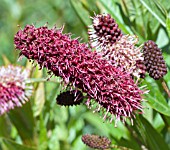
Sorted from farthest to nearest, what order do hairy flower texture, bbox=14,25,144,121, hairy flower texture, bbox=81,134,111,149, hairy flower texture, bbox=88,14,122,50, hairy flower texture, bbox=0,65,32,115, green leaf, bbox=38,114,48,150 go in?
green leaf, bbox=38,114,48,150 → hairy flower texture, bbox=0,65,32,115 → hairy flower texture, bbox=81,134,111,149 → hairy flower texture, bbox=88,14,122,50 → hairy flower texture, bbox=14,25,144,121

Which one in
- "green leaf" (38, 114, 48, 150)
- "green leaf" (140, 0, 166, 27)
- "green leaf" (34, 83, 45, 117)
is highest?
"green leaf" (140, 0, 166, 27)

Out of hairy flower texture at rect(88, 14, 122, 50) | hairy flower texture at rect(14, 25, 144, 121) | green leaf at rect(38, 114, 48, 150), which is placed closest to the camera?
hairy flower texture at rect(14, 25, 144, 121)

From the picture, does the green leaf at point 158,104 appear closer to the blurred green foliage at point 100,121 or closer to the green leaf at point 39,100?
the blurred green foliage at point 100,121

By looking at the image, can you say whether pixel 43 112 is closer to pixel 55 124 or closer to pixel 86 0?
pixel 55 124

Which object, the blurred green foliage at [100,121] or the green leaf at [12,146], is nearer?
the blurred green foliage at [100,121]

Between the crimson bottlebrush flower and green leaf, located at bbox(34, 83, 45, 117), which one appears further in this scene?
green leaf, located at bbox(34, 83, 45, 117)

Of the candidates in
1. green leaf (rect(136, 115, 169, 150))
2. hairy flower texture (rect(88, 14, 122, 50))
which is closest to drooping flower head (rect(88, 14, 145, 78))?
hairy flower texture (rect(88, 14, 122, 50))

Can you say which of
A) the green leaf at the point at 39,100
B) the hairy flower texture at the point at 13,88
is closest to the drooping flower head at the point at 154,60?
the hairy flower texture at the point at 13,88

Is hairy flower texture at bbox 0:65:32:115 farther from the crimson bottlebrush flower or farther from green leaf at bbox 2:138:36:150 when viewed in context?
the crimson bottlebrush flower

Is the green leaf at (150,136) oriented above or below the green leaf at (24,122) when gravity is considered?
below
